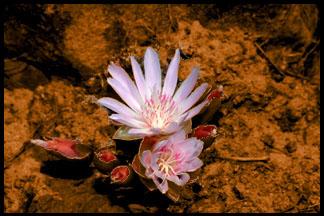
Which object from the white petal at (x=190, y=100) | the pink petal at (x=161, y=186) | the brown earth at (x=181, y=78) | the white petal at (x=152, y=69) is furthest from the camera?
the brown earth at (x=181, y=78)

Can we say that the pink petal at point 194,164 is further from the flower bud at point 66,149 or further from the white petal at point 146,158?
the flower bud at point 66,149

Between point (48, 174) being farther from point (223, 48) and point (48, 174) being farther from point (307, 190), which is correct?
point (307, 190)

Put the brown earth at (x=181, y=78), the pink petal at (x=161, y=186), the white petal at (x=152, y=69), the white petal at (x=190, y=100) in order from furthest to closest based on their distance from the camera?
the brown earth at (x=181, y=78) → the white petal at (x=152, y=69) → the white petal at (x=190, y=100) → the pink petal at (x=161, y=186)

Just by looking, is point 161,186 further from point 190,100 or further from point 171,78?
point 171,78

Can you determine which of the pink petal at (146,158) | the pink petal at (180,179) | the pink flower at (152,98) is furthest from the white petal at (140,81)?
the pink petal at (180,179)

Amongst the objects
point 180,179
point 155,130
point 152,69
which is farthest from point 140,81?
point 180,179

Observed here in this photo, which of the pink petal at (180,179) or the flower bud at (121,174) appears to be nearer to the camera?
the pink petal at (180,179)

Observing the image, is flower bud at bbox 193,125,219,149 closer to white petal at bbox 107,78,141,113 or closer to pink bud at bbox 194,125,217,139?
pink bud at bbox 194,125,217,139
